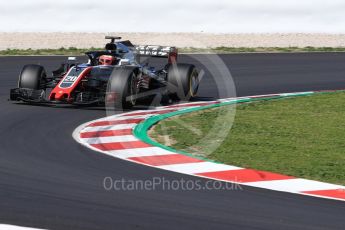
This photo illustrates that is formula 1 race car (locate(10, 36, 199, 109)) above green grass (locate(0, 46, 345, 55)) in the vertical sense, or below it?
below

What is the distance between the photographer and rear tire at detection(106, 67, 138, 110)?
14.5m

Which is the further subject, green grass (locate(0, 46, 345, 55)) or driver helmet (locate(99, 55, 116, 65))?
green grass (locate(0, 46, 345, 55))

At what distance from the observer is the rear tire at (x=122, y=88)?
14.5 m

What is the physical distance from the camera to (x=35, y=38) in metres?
34.4

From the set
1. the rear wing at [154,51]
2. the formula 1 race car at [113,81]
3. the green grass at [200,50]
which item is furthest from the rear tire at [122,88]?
the green grass at [200,50]

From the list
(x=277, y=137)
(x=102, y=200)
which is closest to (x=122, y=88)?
(x=277, y=137)

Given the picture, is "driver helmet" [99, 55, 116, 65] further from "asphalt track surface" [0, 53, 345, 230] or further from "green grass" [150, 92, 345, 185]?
"asphalt track surface" [0, 53, 345, 230]
